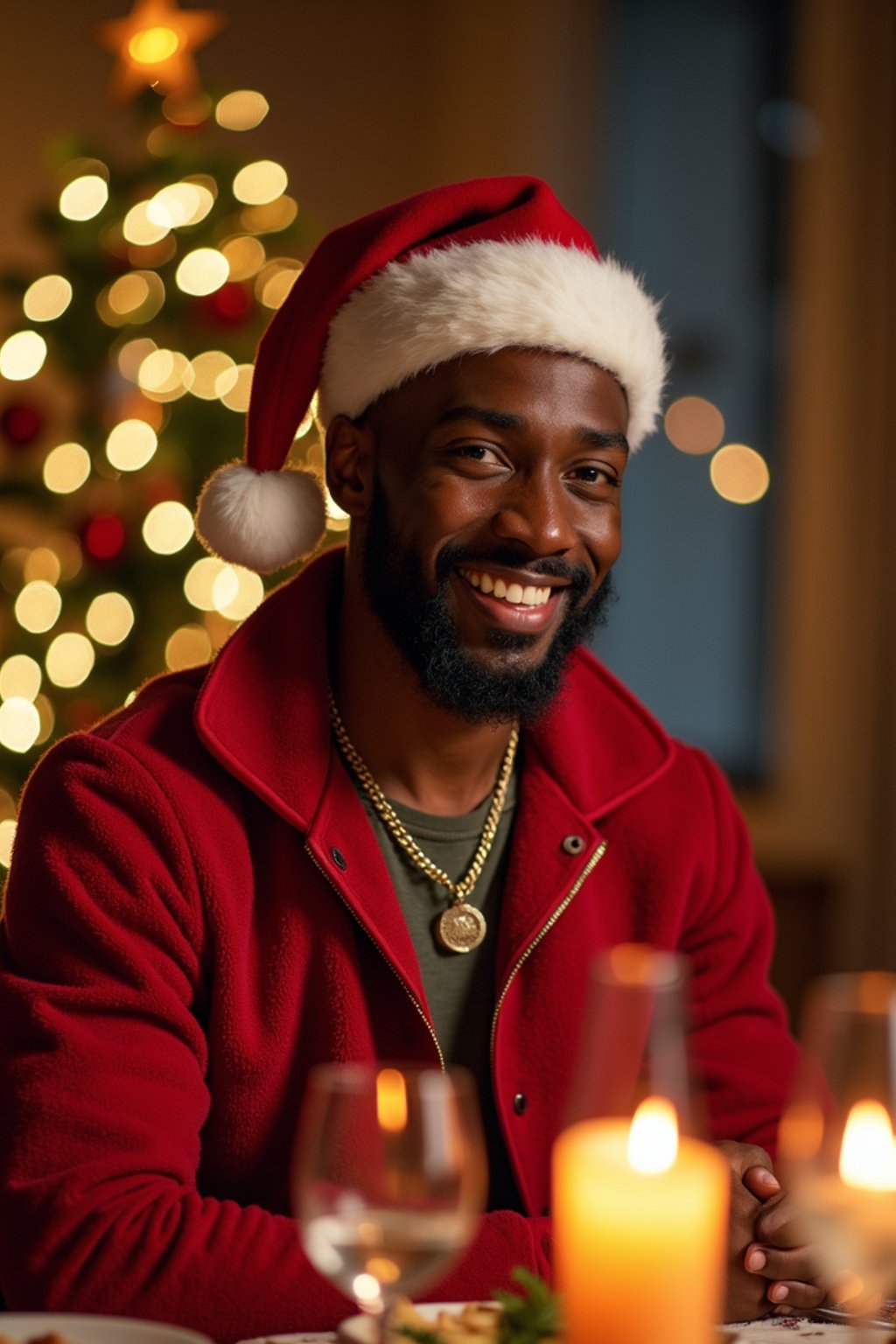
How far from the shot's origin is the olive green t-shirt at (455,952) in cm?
165

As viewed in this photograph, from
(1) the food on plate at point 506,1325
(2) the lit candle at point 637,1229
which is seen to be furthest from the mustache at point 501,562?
(2) the lit candle at point 637,1229

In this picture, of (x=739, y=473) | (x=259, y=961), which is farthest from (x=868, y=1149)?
(x=739, y=473)

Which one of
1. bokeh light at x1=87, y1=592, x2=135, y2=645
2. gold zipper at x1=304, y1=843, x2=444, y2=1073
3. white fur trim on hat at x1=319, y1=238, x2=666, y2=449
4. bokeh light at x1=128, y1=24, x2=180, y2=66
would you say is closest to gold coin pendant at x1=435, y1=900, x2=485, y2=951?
gold zipper at x1=304, y1=843, x2=444, y2=1073

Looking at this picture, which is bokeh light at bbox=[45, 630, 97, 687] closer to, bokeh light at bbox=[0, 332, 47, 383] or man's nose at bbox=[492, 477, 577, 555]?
bokeh light at bbox=[0, 332, 47, 383]

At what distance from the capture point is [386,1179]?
838 millimetres

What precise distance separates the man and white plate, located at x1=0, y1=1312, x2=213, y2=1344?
29cm

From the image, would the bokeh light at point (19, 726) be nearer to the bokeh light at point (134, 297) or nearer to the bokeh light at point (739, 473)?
the bokeh light at point (134, 297)

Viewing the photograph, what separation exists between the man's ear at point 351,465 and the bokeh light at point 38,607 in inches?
60.9

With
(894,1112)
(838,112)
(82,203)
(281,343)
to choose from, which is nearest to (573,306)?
(281,343)

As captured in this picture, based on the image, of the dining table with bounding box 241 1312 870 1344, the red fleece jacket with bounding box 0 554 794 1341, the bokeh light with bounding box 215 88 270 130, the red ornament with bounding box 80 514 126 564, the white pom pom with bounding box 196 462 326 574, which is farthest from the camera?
the bokeh light with bounding box 215 88 270 130

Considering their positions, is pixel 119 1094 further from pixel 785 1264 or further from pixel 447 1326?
pixel 785 1264

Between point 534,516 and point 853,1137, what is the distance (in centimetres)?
91

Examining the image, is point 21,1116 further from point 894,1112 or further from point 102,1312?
point 894,1112

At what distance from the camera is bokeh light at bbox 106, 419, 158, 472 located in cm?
318
